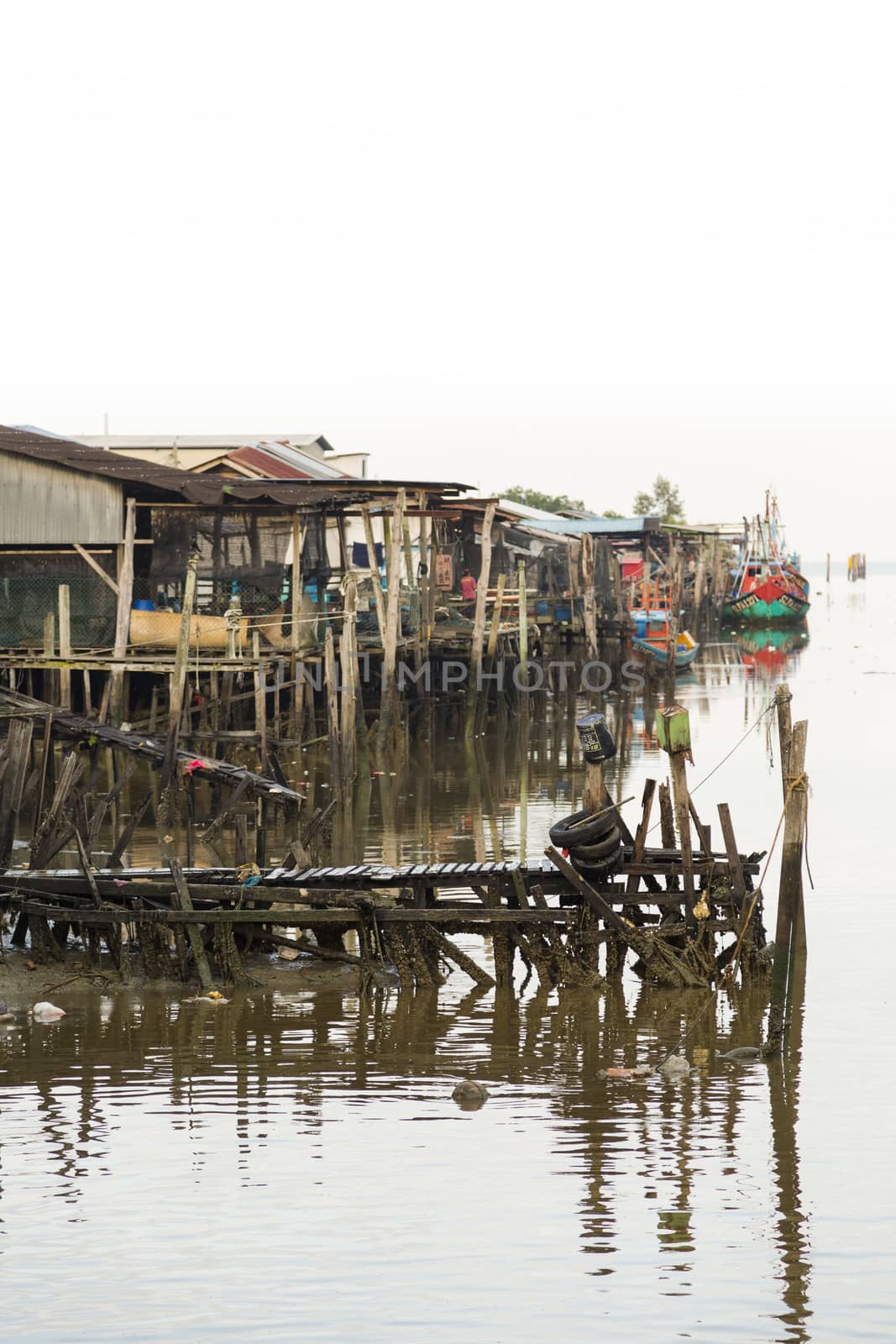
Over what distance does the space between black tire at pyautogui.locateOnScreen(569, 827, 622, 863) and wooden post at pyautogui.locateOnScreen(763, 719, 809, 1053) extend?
125 cm

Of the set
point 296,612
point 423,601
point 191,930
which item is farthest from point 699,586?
point 191,930

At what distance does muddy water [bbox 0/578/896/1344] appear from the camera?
22.4 ft

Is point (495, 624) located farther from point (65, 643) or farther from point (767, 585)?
point (767, 585)

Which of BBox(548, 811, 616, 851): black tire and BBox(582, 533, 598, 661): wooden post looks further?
BBox(582, 533, 598, 661): wooden post

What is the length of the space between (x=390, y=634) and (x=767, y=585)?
3925 cm

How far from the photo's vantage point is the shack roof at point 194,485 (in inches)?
848

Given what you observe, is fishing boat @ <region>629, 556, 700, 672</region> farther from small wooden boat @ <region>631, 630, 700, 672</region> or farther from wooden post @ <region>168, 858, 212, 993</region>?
wooden post @ <region>168, 858, 212, 993</region>

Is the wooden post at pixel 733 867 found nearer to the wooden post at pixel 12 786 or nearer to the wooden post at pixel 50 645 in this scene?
the wooden post at pixel 12 786

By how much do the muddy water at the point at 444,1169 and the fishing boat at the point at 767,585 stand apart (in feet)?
161

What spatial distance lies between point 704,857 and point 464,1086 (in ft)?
9.38

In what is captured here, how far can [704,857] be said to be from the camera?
37.1 feet

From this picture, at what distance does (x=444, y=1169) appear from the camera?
27.3 feet

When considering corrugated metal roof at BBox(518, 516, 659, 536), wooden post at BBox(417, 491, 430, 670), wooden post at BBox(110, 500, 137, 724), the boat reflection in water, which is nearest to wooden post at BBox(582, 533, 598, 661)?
wooden post at BBox(417, 491, 430, 670)

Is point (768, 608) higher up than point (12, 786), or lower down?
higher up
